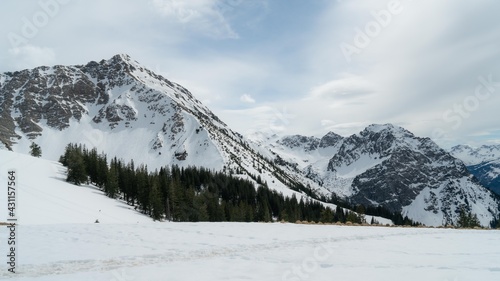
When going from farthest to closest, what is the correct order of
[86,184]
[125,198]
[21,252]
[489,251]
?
[125,198], [86,184], [489,251], [21,252]

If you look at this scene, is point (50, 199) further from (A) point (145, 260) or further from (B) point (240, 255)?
(B) point (240, 255)

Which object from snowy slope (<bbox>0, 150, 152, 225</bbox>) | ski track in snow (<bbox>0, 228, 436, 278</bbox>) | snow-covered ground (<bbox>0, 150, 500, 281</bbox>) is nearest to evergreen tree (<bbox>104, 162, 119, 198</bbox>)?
snowy slope (<bbox>0, 150, 152, 225</bbox>)

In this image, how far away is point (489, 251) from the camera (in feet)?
59.9

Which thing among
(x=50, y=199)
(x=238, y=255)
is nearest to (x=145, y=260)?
(x=238, y=255)

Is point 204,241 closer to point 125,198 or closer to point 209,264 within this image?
point 209,264

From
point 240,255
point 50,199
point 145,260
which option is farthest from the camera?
point 50,199

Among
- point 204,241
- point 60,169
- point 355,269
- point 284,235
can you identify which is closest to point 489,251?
point 355,269

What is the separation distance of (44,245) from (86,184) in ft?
292

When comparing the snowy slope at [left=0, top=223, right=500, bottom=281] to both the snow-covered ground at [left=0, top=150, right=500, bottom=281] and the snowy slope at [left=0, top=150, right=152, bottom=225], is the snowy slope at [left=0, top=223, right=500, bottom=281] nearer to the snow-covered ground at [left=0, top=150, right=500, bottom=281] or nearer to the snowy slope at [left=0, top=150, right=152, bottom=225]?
the snow-covered ground at [left=0, top=150, right=500, bottom=281]

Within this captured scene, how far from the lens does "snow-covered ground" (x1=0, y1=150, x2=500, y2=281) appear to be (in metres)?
13.2

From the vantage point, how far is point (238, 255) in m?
17.0

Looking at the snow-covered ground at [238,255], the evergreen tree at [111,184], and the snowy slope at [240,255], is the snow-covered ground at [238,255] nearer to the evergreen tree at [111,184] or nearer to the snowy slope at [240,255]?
the snowy slope at [240,255]

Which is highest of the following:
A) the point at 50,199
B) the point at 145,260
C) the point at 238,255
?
the point at 238,255

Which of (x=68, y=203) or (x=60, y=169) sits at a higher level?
(x=60, y=169)
